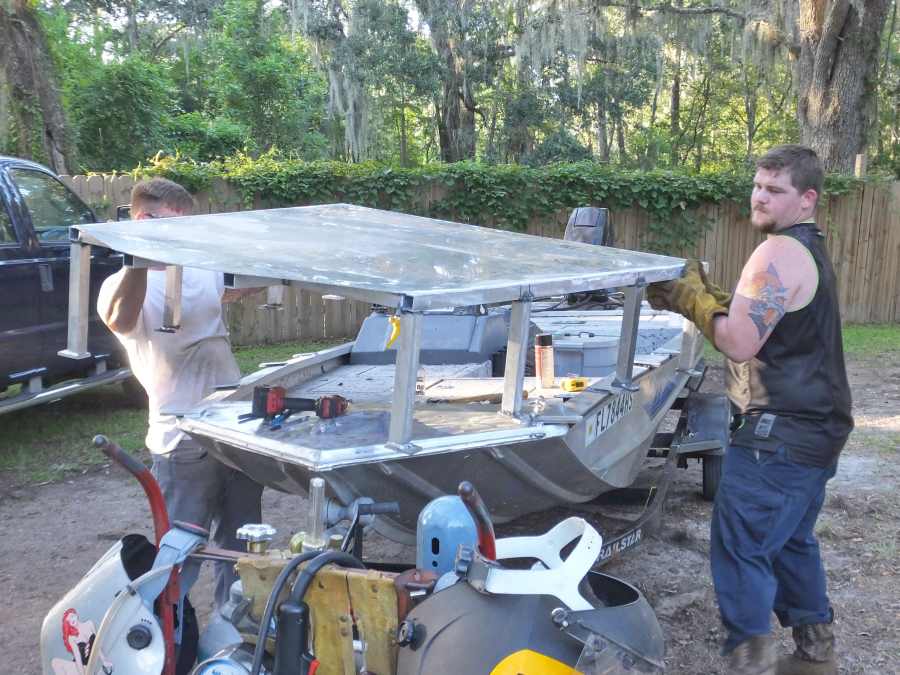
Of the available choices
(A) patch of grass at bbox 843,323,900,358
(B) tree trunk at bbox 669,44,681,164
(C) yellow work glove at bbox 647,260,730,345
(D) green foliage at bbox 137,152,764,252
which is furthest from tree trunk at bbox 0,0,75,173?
(B) tree trunk at bbox 669,44,681,164

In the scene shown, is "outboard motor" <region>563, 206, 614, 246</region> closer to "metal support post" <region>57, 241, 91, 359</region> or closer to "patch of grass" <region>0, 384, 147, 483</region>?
"patch of grass" <region>0, 384, 147, 483</region>

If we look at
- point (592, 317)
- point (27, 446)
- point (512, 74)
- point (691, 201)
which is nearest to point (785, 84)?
point (512, 74)

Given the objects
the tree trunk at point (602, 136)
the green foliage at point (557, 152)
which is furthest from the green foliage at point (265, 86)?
the tree trunk at point (602, 136)

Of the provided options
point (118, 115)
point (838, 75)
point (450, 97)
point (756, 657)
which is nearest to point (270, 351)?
point (756, 657)

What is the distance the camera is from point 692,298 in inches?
127

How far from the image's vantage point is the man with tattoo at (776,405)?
9.98 ft

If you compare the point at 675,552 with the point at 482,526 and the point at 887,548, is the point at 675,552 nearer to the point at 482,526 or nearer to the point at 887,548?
the point at 887,548

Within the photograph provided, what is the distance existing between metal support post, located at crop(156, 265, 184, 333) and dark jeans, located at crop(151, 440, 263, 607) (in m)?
0.50

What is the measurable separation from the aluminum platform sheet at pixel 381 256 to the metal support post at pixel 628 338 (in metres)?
0.16

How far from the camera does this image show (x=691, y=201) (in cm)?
1254

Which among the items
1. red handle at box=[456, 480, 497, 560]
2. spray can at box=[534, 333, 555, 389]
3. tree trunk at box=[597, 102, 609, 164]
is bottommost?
red handle at box=[456, 480, 497, 560]

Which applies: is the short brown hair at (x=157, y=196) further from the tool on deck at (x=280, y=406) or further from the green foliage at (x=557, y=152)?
the green foliage at (x=557, y=152)

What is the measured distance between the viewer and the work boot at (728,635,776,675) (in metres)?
3.08

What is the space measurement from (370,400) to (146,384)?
985 mm
